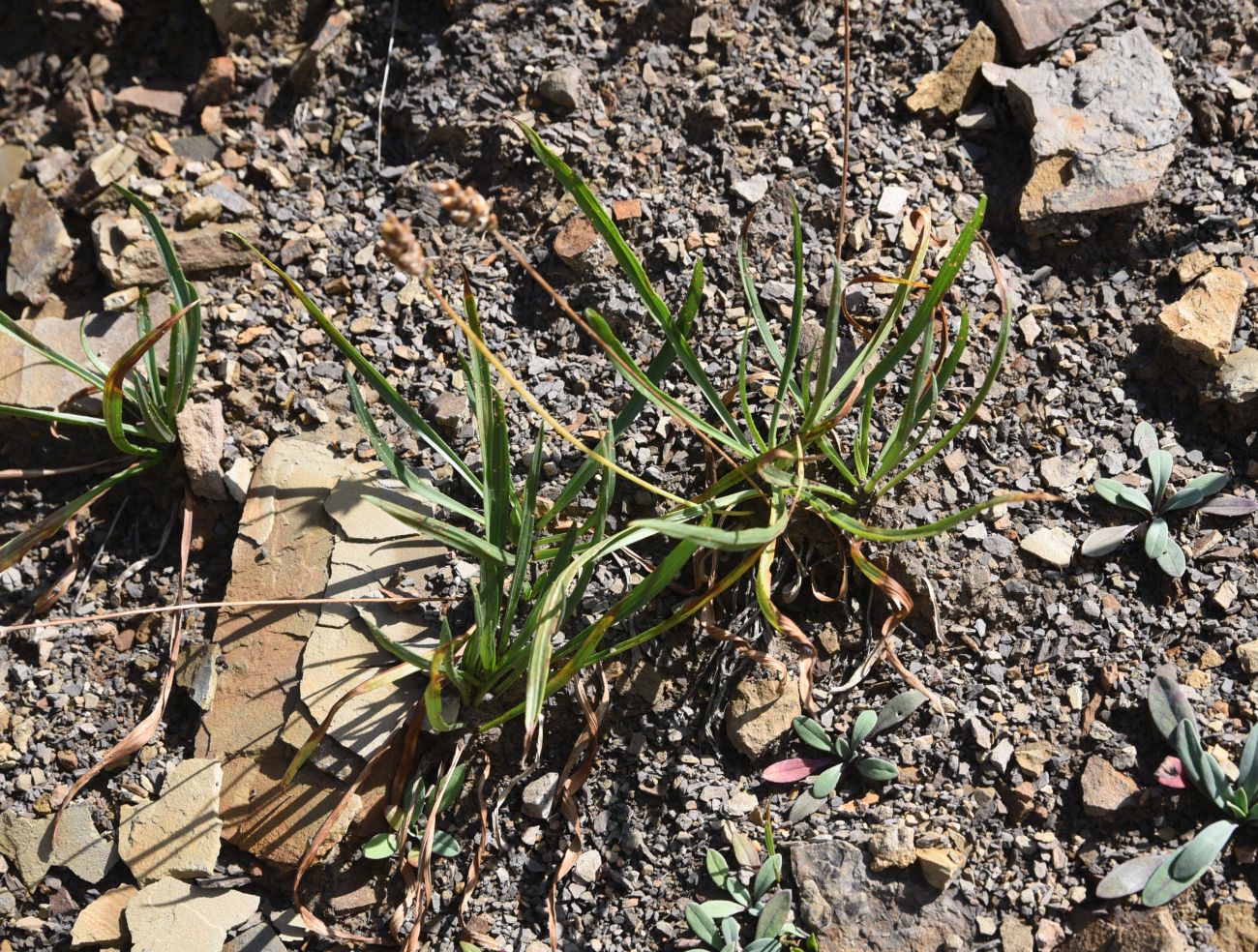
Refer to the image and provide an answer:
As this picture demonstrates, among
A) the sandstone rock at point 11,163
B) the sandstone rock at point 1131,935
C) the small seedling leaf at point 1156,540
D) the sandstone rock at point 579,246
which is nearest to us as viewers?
the sandstone rock at point 1131,935

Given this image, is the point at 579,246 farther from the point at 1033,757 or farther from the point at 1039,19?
the point at 1033,757

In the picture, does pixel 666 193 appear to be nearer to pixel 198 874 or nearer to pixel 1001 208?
pixel 1001 208

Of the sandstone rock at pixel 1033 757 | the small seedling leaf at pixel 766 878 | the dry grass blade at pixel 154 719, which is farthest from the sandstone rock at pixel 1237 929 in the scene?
the dry grass blade at pixel 154 719

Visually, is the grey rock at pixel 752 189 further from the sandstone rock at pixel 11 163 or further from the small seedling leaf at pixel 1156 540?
the sandstone rock at pixel 11 163

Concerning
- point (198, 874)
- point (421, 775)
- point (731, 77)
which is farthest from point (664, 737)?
point (731, 77)

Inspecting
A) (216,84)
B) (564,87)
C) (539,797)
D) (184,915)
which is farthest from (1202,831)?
(216,84)

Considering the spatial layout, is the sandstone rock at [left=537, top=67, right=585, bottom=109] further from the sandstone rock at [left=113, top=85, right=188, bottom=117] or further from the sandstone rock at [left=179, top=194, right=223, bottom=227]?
the sandstone rock at [left=113, top=85, right=188, bottom=117]

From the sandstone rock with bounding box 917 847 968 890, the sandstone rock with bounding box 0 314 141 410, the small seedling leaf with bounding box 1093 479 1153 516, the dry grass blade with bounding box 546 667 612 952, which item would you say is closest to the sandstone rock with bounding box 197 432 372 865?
the dry grass blade with bounding box 546 667 612 952
